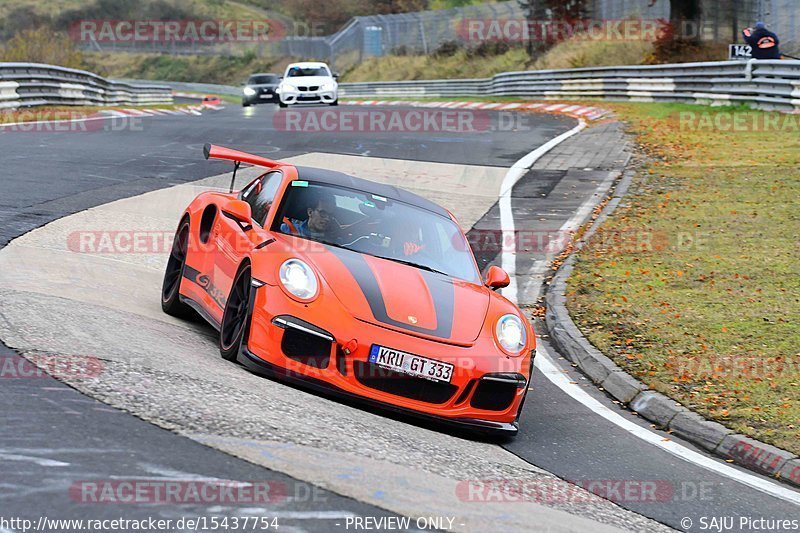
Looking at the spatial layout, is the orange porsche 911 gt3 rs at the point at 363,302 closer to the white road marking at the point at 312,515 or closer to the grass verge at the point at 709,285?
the grass verge at the point at 709,285

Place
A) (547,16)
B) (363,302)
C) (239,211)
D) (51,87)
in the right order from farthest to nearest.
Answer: (547,16) → (51,87) → (239,211) → (363,302)

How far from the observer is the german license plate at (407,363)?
6785 millimetres

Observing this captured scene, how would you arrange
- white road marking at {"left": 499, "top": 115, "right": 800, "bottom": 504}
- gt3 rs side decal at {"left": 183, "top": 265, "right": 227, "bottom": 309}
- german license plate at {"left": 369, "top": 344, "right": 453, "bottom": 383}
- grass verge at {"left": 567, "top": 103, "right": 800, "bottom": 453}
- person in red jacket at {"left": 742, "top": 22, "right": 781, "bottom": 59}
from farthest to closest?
person in red jacket at {"left": 742, "top": 22, "right": 781, "bottom": 59}
grass verge at {"left": 567, "top": 103, "right": 800, "bottom": 453}
gt3 rs side decal at {"left": 183, "top": 265, "right": 227, "bottom": 309}
german license plate at {"left": 369, "top": 344, "right": 453, "bottom": 383}
white road marking at {"left": 499, "top": 115, "right": 800, "bottom": 504}

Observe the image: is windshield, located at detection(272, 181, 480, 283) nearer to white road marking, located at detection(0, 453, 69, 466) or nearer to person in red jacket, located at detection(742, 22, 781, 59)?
white road marking, located at detection(0, 453, 69, 466)

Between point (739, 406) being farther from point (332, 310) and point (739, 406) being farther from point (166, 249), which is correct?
point (166, 249)

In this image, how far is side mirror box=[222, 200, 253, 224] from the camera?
785 centimetres

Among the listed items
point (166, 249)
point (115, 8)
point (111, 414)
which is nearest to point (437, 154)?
point (166, 249)

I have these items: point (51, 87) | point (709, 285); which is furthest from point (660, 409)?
point (51, 87)

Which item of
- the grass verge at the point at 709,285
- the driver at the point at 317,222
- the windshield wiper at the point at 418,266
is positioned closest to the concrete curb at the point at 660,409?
the grass verge at the point at 709,285

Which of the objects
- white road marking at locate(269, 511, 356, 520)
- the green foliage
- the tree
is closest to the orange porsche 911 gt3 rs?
white road marking at locate(269, 511, 356, 520)

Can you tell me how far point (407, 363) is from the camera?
268 inches

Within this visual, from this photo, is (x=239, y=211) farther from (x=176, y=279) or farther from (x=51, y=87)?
(x=51, y=87)

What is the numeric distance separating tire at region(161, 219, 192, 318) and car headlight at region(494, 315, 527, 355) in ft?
9.10

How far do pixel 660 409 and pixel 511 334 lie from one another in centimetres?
147
